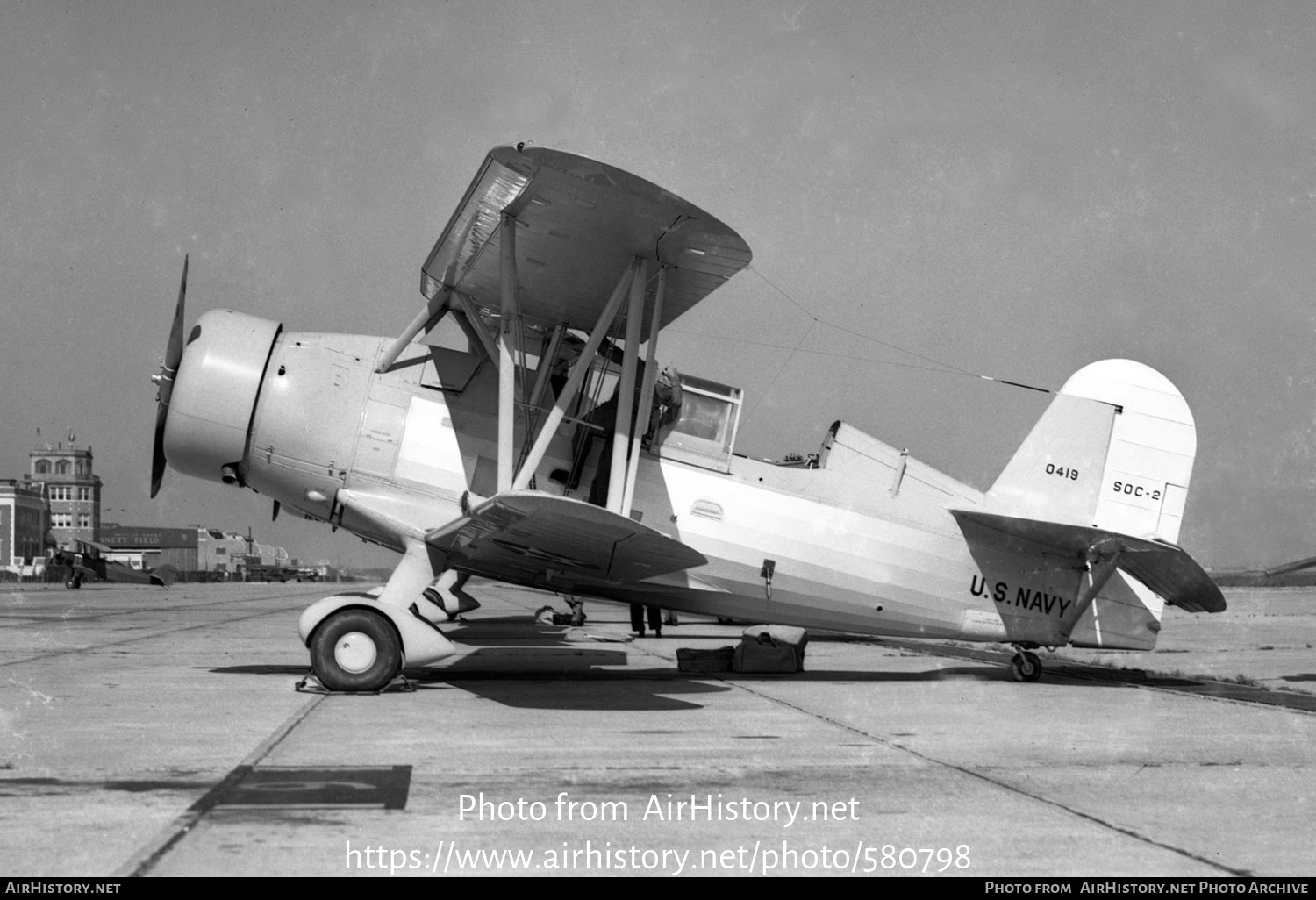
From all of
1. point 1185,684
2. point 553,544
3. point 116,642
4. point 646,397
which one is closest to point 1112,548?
point 1185,684

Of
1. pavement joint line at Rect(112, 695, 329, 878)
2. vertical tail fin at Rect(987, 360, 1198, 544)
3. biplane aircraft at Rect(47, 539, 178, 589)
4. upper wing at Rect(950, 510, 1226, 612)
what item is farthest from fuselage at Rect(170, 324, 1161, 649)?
biplane aircraft at Rect(47, 539, 178, 589)

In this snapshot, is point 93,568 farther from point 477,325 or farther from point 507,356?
point 507,356

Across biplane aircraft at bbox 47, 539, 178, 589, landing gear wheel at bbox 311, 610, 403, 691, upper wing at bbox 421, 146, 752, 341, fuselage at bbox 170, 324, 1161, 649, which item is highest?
upper wing at bbox 421, 146, 752, 341

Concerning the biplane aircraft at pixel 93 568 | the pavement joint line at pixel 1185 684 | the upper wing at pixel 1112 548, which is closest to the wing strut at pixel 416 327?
the upper wing at pixel 1112 548

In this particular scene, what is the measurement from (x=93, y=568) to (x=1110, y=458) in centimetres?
5160

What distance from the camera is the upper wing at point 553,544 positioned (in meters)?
8.08

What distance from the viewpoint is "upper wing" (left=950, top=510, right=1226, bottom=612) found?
10.2 metres

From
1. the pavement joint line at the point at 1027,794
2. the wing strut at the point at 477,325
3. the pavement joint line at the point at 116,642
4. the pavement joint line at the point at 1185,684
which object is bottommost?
the pavement joint line at the point at 116,642

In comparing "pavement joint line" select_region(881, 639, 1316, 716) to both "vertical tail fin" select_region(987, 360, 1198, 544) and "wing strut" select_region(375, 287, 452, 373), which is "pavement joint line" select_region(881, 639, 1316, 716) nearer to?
"vertical tail fin" select_region(987, 360, 1198, 544)

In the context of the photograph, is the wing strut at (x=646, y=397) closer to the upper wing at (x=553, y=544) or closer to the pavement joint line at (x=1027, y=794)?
the upper wing at (x=553, y=544)

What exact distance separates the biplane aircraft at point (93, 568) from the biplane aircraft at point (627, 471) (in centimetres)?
4361

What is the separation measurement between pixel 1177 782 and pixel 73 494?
5008 inches

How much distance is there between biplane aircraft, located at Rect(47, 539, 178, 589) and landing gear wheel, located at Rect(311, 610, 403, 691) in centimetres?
4456

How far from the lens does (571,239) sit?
934 cm
